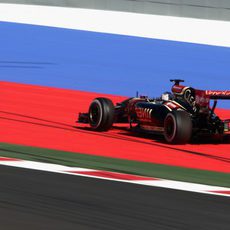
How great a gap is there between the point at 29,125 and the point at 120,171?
16.9 feet

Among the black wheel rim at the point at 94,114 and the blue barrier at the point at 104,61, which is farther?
the blue barrier at the point at 104,61

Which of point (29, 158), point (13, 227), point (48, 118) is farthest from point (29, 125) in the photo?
point (13, 227)

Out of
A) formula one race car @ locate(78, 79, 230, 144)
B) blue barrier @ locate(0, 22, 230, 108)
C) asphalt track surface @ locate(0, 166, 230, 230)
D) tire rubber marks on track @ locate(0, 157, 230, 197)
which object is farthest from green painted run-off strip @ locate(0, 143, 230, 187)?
blue barrier @ locate(0, 22, 230, 108)

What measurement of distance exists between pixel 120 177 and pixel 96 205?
1.93 m

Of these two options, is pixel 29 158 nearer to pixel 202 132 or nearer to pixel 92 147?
pixel 92 147

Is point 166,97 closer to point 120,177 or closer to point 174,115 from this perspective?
point 174,115

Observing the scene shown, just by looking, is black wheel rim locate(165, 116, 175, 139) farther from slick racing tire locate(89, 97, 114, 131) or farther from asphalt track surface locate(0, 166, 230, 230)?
asphalt track surface locate(0, 166, 230, 230)

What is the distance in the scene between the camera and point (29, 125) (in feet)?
48.1

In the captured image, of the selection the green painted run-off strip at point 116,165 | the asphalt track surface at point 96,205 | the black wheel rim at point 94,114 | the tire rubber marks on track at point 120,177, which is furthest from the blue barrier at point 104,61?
the asphalt track surface at point 96,205

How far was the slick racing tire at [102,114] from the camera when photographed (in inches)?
575

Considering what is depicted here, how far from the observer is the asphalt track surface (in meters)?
6.61

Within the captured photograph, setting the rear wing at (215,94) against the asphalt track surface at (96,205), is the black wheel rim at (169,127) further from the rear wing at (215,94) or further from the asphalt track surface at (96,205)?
the asphalt track surface at (96,205)

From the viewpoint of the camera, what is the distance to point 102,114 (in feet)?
48.0

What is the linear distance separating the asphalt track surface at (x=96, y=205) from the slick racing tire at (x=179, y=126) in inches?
174
